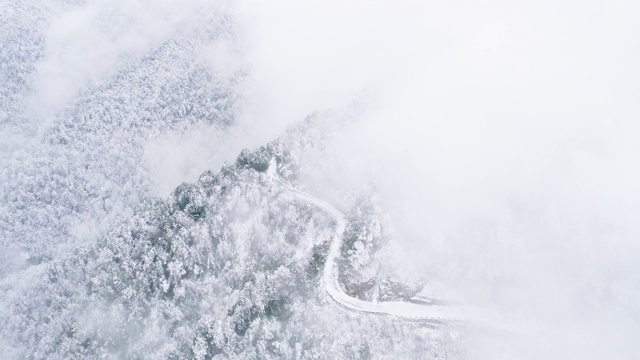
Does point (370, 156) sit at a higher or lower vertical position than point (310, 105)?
lower

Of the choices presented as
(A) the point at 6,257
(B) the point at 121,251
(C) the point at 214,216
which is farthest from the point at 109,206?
(C) the point at 214,216

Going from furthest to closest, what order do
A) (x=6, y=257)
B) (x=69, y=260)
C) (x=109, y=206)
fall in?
(x=109, y=206)
(x=6, y=257)
(x=69, y=260)

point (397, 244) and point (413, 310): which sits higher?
point (397, 244)

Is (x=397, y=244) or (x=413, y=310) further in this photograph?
(x=397, y=244)

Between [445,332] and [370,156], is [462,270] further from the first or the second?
[370,156]

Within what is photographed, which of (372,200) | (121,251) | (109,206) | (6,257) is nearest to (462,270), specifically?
(372,200)

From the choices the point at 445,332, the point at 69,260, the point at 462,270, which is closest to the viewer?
the point at 445,332

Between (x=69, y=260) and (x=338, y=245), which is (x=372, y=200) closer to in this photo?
(x=338, y=245)

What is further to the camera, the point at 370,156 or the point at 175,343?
the point at 370,156

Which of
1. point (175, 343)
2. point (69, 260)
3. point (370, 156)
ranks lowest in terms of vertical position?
point (175, 343)
